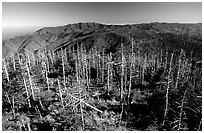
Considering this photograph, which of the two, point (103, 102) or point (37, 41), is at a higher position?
point (37, 41)

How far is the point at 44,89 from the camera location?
40.9 metres

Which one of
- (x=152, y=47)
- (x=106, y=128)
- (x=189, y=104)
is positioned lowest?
(x=106, y=128)

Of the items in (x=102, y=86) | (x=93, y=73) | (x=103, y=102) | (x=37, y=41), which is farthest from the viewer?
(x=37, y=41)

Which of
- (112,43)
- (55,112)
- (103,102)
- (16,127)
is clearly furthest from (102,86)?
(112,43)

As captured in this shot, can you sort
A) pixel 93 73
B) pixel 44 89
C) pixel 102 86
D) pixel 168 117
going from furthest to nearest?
pixel 93 73 → pixel 102 86 → pixel 44 89 → pixel 168 117

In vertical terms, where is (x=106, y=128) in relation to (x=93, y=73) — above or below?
below

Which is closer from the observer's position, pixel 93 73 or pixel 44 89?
pixel 44 89

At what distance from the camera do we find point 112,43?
11900 centimetres

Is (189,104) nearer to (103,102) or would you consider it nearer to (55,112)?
(103,102)

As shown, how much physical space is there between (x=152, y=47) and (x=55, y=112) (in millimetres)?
78521

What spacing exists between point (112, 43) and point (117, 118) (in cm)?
9064

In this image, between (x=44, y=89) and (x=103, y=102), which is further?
(x=44, y=89)

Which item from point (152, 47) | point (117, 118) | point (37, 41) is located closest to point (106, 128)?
point (117, 118)

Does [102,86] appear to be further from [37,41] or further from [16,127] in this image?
[37,41]
